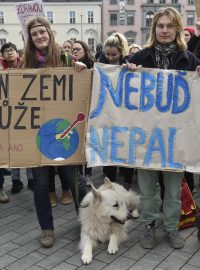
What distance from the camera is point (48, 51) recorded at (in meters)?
4.17

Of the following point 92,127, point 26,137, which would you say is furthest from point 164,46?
point 26,137

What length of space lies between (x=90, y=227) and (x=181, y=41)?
2152 millimetres

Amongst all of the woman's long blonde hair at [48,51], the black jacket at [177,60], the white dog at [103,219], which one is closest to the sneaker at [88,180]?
the white dog at [103,219]

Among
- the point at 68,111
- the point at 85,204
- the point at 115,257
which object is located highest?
the point at 68,111

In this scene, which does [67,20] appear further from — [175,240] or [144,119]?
[175,240]

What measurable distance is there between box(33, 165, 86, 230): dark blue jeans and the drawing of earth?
0.54 feet

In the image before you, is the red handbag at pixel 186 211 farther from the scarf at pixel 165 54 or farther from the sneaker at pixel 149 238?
the scarf at pixel 165 54

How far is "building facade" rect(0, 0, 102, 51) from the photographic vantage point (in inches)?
2822

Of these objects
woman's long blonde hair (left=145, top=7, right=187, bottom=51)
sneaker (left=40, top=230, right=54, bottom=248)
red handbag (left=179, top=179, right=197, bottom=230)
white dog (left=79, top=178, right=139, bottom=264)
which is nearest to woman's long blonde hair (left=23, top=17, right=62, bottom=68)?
woman's long blonde hair (left=145, top=7, right=187, bottom=51)

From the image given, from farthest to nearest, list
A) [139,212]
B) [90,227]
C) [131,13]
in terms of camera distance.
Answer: [131,13] → [139,212] → [90,227]

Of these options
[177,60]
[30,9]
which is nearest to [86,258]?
[177,60]

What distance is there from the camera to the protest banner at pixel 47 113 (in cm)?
429

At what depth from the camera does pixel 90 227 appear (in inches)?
167

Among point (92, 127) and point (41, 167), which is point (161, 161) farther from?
point (41, 167)
